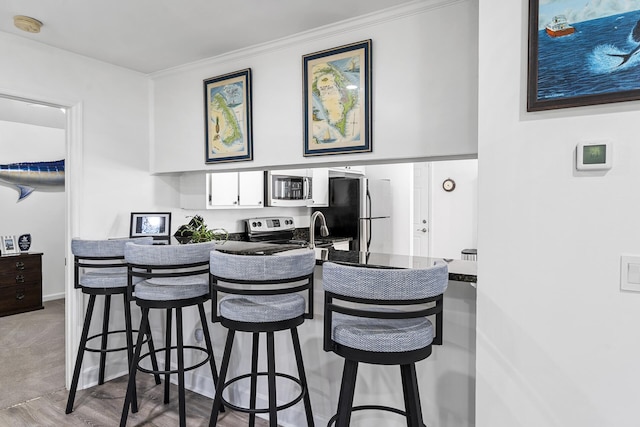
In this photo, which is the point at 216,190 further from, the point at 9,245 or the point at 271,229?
the point at 9,245

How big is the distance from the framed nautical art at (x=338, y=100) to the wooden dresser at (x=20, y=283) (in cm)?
444

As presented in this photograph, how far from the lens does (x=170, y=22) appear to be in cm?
232

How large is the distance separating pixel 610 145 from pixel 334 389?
69.0 inches

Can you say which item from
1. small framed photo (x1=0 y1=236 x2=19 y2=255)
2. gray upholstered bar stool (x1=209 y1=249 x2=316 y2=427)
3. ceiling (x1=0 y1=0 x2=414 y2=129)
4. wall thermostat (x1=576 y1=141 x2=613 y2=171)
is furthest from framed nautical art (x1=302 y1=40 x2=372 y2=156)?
small framed photo (x1=0 y1=236 x2=19 y2=255)

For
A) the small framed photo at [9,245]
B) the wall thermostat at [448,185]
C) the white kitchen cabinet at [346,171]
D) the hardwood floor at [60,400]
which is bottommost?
the hardwood floor at [60,400]

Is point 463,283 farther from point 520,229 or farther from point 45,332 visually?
point 45,332

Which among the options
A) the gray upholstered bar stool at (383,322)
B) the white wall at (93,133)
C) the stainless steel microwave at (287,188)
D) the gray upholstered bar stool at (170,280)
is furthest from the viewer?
the stainless steel microwave at (287,188)

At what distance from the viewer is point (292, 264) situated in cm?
179

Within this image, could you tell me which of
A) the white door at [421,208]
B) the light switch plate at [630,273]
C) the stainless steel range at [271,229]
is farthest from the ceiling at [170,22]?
the white door at [421,208]

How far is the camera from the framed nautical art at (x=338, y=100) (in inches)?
88.9

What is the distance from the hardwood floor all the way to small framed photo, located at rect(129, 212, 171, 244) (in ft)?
3.57

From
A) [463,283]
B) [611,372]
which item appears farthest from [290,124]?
[611,372]

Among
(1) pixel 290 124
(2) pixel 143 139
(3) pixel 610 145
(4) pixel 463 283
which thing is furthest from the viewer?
(2) pixel 143 139

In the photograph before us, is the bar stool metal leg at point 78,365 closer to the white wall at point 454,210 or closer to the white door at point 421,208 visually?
the white door at point 421,208
